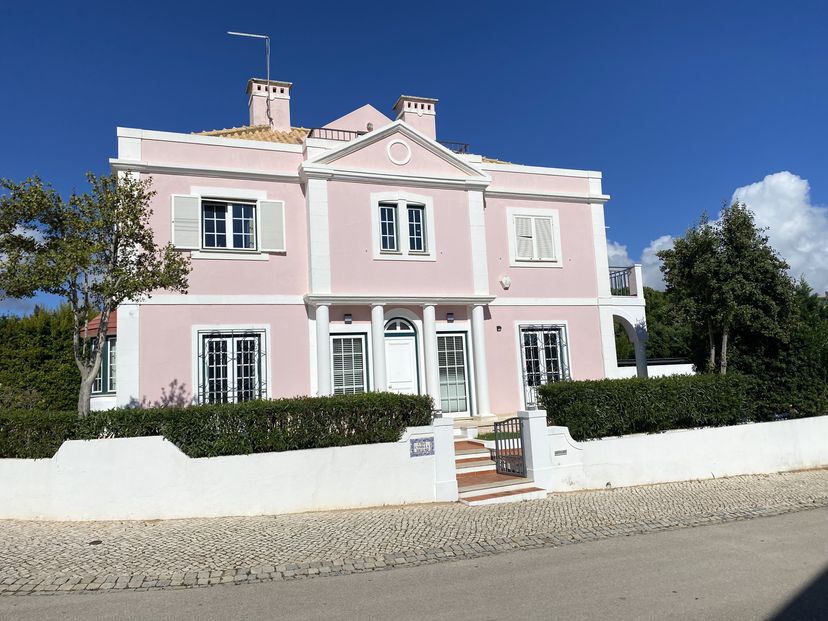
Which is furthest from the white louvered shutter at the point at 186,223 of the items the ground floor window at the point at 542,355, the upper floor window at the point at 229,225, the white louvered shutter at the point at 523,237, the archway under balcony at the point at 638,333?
the archway under balcony at the point at 638,333

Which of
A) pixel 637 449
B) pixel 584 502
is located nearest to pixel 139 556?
pixel 584 502

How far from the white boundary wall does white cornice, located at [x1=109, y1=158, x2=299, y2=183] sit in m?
6.63

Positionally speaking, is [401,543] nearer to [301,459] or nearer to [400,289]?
[301,459]

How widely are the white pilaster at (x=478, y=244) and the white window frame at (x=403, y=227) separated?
103 centimetres

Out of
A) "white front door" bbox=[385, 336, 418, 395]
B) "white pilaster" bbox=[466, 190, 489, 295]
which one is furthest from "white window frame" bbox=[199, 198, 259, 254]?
"white pilaster" bbox=[466, 190, 489, 295]

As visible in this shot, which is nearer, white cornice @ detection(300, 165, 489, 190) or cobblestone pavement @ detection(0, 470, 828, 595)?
cobblestone pavement @ detection(0, 470, 828, 595)

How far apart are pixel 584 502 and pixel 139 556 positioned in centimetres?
621

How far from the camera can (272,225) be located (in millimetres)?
13500

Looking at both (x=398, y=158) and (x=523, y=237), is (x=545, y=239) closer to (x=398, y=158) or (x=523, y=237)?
(x=523, y=237)

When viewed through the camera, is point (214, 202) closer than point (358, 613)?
No

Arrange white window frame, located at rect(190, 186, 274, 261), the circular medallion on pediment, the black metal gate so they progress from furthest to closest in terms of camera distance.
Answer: the circular medallion on pediment < white window frame, located at rect(190, 186, 274, 261) < the black metal gate

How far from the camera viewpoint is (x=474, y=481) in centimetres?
1003

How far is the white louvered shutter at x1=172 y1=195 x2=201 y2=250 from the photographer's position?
12688mm

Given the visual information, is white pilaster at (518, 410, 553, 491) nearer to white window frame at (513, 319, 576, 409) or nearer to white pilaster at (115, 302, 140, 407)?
white window frame at (513, 319, 576, 409)
